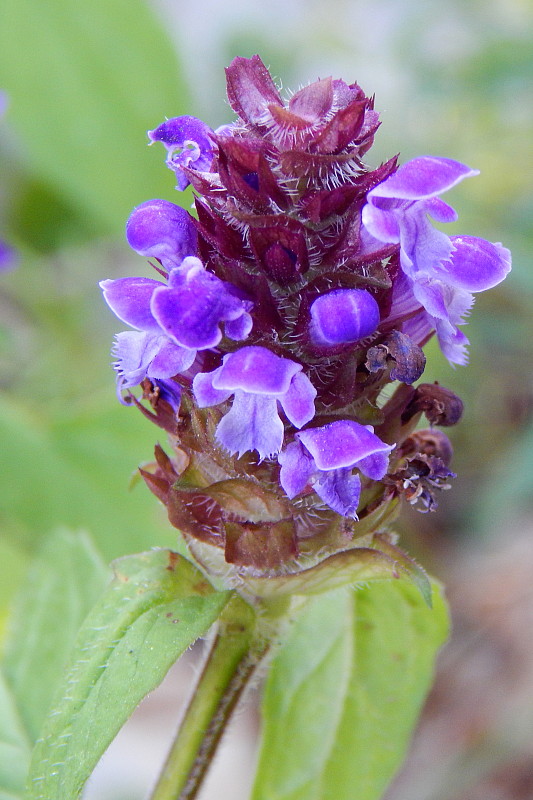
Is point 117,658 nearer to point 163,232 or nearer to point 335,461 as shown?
point 335,461

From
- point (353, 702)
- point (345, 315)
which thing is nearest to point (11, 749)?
point (353, 702)

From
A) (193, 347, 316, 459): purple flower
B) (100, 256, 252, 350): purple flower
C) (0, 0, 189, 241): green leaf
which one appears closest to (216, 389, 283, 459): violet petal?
(193, 347, 316, 459): purple flower

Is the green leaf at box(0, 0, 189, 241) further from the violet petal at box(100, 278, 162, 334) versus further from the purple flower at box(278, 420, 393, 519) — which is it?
the purple flower at box(278, 420, 393, 519)

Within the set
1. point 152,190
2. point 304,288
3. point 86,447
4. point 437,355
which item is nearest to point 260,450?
point 304,288

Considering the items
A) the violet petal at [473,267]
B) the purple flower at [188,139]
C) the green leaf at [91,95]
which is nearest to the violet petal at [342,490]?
the violet petal at [473,267]

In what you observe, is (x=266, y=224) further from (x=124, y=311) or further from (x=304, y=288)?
(x=124, y=311)
